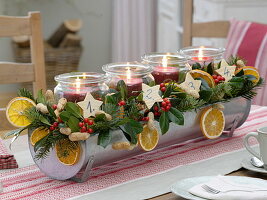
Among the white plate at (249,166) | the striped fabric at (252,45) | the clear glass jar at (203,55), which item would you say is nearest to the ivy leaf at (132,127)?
the white plate at (249,166)

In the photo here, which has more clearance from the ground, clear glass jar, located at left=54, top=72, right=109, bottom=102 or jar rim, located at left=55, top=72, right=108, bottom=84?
jar rim, located at left=55, top=72, right=108, bottom=84

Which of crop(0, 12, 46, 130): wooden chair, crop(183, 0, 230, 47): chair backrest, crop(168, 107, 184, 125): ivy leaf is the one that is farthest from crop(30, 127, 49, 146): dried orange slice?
crop(183, 0, 230, 47): chair backrest

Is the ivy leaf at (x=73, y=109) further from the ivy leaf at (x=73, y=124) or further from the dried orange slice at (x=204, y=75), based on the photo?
the dried orange slice at (x=204, y=75)

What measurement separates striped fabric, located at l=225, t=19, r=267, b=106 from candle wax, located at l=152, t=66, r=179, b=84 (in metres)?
0.92

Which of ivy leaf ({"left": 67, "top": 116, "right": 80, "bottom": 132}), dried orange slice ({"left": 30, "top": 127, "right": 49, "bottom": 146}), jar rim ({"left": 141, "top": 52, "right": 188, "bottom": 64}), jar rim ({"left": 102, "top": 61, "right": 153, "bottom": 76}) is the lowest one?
dried orange slice ({"left": 30, "top": 127, "right": 49, "bottom": 146})

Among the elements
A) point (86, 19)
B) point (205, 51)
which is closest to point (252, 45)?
point (205, 51)

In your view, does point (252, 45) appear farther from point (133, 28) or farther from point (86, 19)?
point (86, 19)

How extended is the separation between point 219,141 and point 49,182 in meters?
0.49

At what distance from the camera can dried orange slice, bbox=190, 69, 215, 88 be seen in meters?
1.36

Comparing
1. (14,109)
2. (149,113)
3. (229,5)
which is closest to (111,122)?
(149,113)

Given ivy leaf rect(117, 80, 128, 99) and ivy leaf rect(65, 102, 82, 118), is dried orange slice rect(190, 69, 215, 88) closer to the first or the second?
ivy leaf rect(117, 80, 128, 99)

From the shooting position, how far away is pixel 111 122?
111 cm

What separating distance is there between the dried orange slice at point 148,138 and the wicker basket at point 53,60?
8.42ft

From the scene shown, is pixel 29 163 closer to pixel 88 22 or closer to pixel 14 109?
pixel 14 109
